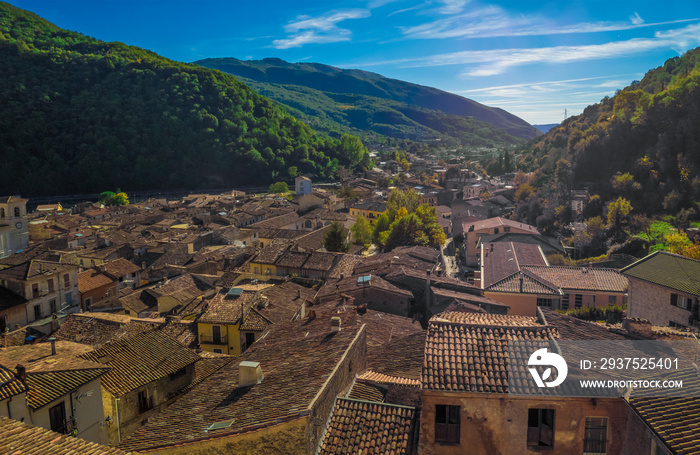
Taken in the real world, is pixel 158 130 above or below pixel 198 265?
above

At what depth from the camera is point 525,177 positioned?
87.8m

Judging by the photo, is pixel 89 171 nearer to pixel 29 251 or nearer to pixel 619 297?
pixel 29 251

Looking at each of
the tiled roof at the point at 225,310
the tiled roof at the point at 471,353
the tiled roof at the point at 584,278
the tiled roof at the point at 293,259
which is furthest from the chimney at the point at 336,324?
the tiled roof at the point at 293,259

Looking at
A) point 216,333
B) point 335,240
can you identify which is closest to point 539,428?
point 216,333

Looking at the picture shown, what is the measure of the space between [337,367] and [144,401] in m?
6.64

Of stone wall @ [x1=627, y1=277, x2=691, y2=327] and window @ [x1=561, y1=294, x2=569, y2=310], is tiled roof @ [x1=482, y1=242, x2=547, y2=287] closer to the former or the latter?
window @ [x1=561, y1=294, x2=569, y2=310]

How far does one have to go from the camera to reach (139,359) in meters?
13.9

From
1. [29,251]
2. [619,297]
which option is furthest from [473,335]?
[29,251]

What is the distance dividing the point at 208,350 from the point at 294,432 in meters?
13.3

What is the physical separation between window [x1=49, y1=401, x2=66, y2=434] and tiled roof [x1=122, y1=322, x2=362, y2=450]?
8.18 feet

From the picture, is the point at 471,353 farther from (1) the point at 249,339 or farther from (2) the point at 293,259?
(2) the point at 293,259

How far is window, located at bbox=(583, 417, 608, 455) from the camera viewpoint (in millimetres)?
8117

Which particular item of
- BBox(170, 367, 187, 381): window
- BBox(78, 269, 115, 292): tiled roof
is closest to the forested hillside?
BBox(78, 269, 115, 292): tiled roof

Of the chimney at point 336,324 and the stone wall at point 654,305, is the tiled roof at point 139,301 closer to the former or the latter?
the chimney at point 336,324
